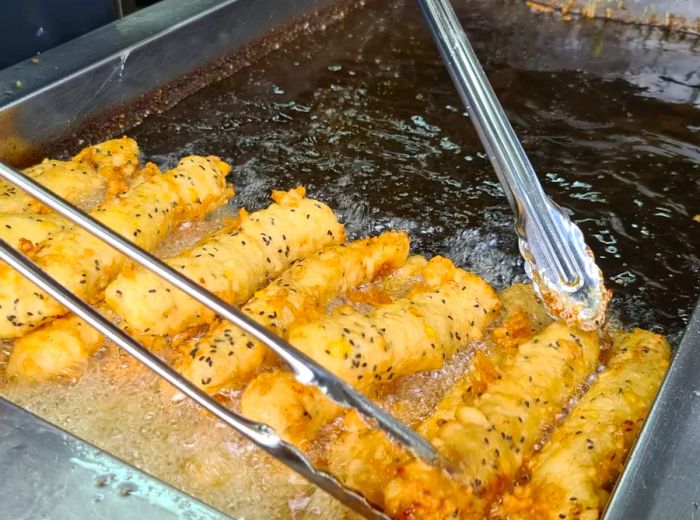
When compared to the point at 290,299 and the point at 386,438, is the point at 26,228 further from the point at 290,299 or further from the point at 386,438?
the point at 386,438

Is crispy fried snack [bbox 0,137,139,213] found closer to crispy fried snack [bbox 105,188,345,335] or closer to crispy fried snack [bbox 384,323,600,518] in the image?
crispy fried snack [bbox 105,188,345,335]

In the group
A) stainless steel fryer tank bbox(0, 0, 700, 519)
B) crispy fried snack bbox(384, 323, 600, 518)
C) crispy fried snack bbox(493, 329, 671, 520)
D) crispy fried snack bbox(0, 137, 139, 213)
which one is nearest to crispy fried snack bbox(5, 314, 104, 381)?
stainless steel fryer tank bbox(0, 0, 700, 519)

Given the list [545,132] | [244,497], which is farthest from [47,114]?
[545,132]

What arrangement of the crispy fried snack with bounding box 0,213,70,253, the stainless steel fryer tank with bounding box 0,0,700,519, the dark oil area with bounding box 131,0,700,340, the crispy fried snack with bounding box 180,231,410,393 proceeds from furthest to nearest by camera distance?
the dark oil area with bounding box 131,0,700,340 → the crispy fried snack with bounding box 0,213,70,253 → the crispy fried snack with bounding box 180,231,410,393 → the stainless steel fryer tank with bounding box 0,0,700,519

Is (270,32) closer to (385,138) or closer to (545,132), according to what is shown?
(385,138)

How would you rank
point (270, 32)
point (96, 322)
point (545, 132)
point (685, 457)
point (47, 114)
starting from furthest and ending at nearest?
point (270, 32), point (545, 132), point (47, 114), point (685, 457), point (96, 322)

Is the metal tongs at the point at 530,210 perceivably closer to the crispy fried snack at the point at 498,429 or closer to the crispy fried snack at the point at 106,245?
the crispy fried snack at the point at 498,429
